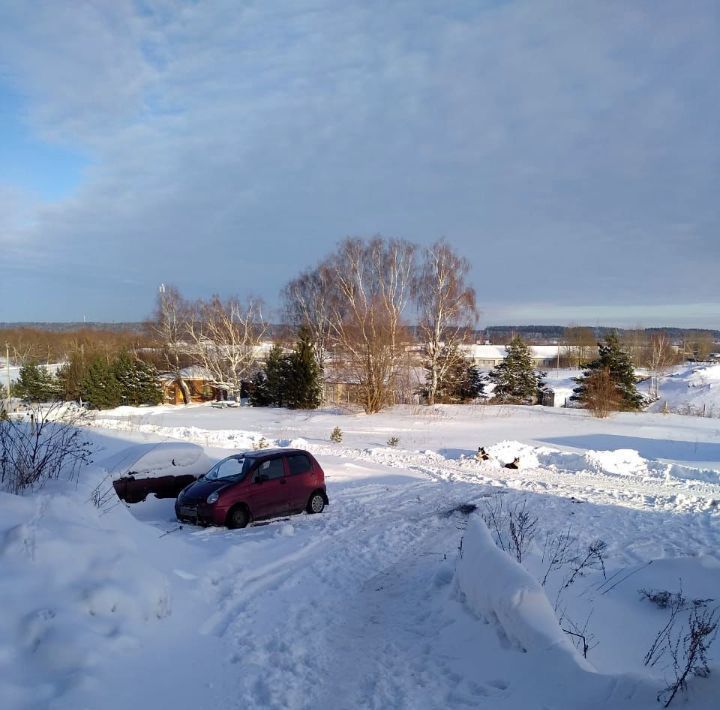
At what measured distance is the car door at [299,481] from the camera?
42.6 ft

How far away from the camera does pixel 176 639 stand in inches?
231

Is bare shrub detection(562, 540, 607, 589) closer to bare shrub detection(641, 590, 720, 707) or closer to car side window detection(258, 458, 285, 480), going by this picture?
bare shrub detection(641, 590, 720, 707)

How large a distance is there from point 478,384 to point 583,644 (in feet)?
163

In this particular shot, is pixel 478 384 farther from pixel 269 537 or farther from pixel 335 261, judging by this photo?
pixel 269 537

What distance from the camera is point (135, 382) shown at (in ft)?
186

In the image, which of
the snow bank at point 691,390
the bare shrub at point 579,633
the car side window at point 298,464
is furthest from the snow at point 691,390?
the bare shrub at point 579,633

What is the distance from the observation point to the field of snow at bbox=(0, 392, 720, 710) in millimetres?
4742

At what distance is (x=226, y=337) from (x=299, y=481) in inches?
1772

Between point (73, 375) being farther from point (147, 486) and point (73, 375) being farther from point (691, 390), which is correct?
point (691, 390)

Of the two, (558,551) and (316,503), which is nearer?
(558,551)

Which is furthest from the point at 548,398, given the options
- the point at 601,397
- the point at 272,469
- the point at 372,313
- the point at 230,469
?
the point at 230,469

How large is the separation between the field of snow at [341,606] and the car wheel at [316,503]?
407mm

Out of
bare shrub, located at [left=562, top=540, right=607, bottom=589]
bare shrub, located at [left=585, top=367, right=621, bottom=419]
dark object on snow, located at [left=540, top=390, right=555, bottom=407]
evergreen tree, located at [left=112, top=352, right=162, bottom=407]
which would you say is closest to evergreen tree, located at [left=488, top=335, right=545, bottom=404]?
dark object on snow, located at [left=540, top=390, right=555, bottom=407]

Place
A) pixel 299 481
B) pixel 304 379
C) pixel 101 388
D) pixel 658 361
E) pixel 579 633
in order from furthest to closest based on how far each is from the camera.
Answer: pixel 658 361
pixel 101 388
pixel 304 379
pixel 299 481
pixel 579 633
